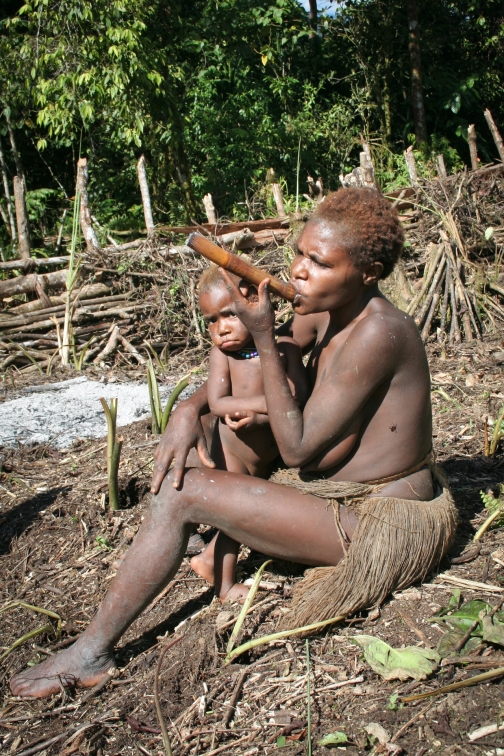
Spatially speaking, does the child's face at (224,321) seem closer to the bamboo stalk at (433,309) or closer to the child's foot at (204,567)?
the child's foot at (204,567)

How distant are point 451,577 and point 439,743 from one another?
717 millimetres

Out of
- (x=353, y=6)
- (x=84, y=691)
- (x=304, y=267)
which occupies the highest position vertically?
(x=353, y=6)

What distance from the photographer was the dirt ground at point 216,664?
5.62 feet

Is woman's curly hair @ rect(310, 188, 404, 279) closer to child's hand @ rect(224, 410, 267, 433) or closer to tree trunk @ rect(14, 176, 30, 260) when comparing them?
child's hand @ rect(224, 410, 267, 433)

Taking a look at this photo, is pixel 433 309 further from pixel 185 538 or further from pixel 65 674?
pixel 65 674

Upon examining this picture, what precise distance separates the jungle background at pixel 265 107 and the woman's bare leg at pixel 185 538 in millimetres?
8625

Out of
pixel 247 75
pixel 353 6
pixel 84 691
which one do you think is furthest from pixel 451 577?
pixel 353 6

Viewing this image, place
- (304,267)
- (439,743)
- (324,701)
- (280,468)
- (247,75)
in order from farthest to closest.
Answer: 1. (247,75)
2. (280,468)
3. (304,267)
4. (324,701)
5. (439,743)

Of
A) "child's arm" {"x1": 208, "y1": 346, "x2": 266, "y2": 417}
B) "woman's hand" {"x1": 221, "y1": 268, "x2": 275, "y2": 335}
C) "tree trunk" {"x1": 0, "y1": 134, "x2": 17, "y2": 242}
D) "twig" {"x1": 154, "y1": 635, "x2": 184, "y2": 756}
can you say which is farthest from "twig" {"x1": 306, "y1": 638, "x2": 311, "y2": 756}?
"tree trunk" {"x1": 0, "y1": 134, "x2": 17, "y2": 242}

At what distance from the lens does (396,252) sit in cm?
206

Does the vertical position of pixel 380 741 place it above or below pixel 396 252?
below

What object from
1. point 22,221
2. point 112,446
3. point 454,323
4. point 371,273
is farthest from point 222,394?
point 22,221

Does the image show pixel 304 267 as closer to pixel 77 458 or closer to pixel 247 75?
A: pixel 77 458

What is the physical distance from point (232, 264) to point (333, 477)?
76 centimetres
